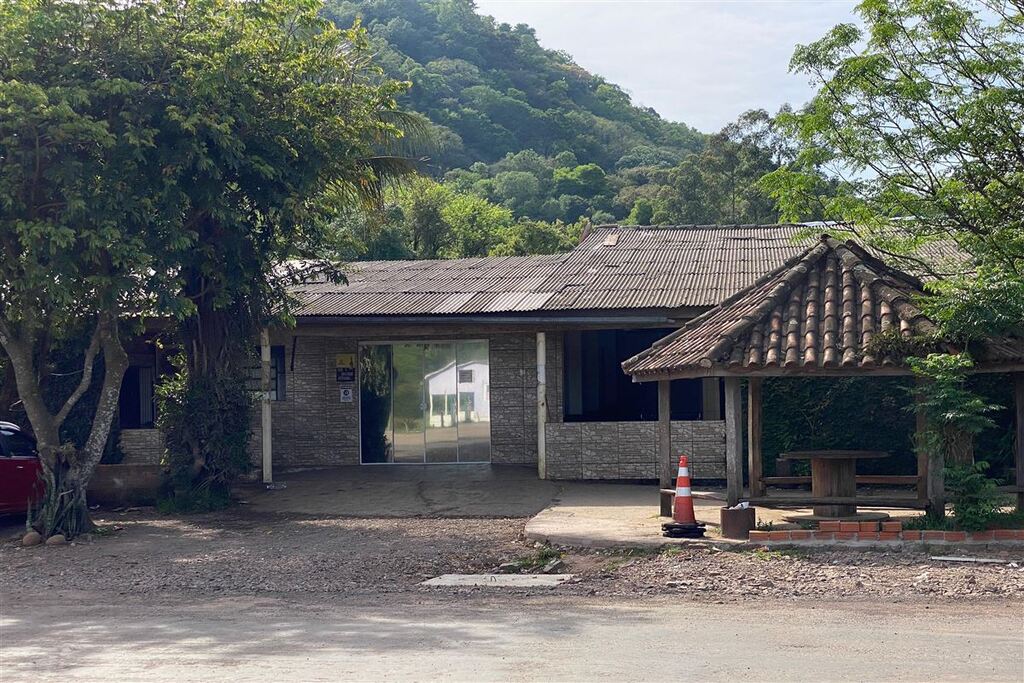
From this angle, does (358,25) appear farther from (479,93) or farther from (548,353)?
(479,93)

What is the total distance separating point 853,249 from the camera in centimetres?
1486

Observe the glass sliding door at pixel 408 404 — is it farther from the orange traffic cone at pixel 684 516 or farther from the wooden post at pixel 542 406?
→ the orange traffic cone at pixel 684 516

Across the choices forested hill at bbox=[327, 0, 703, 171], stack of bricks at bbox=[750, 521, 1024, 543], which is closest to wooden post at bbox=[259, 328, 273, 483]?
stack of bricks at bbox=[750, 521, 1024, 543]

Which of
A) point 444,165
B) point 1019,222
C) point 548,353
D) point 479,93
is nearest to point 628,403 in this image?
point 548,353

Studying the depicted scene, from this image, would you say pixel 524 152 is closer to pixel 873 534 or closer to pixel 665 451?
pixel 665 451

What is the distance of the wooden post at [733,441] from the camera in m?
13.6

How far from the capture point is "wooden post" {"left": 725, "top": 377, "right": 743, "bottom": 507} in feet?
44.5

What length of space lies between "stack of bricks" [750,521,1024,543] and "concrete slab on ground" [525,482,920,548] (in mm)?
652

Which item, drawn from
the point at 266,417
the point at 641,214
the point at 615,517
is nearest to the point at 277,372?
the point at 266,417

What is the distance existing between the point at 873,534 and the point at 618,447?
7.08 meters

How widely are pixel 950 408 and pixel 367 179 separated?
34.0 feet

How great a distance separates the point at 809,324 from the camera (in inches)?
534

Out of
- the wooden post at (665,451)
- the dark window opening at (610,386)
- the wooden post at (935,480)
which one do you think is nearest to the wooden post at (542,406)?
the dark window opening at (610,386)

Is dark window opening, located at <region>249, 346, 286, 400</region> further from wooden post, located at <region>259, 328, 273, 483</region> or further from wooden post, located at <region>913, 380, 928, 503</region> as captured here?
wooden post, located at <region>913, 380, 928, 503</region>
